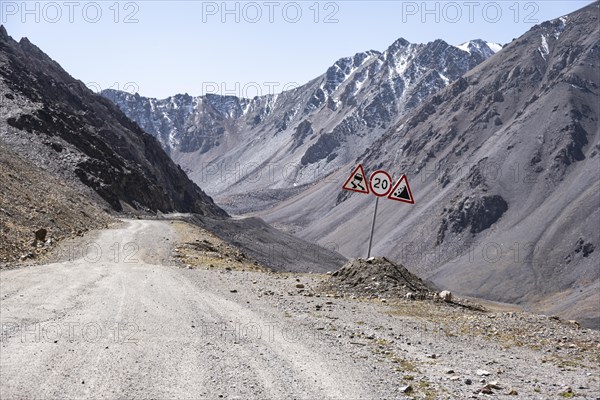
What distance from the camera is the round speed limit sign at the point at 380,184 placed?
19578mm

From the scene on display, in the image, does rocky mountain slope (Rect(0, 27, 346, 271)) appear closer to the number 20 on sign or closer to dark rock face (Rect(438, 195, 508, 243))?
the number 20 on sign

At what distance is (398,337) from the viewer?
13.0 m

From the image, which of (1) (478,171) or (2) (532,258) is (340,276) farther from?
(1) (478,171)

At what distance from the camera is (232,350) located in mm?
10688

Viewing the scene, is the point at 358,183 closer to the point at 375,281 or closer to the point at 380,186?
the point at 380,186

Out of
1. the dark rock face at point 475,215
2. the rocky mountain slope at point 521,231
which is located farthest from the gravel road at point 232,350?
the dark rock face at point 475,215

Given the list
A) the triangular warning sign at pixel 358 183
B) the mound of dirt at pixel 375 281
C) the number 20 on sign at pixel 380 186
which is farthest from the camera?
the triangular warning sign at pixel 358 183

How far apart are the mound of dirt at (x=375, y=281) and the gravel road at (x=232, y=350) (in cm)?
152

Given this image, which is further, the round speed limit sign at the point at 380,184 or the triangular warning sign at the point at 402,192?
the round speed limit sign at the point at 380,184

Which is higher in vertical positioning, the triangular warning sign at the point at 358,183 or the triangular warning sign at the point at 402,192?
the triangular warning sign at the point at 358,183

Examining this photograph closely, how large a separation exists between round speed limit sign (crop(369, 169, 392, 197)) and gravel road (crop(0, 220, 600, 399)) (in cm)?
391

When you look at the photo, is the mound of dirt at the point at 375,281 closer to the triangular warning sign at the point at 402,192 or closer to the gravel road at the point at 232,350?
the gravel road at the point at 232,350

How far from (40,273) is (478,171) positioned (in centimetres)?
18758

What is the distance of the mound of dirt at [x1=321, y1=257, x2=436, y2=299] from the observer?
19.0m
